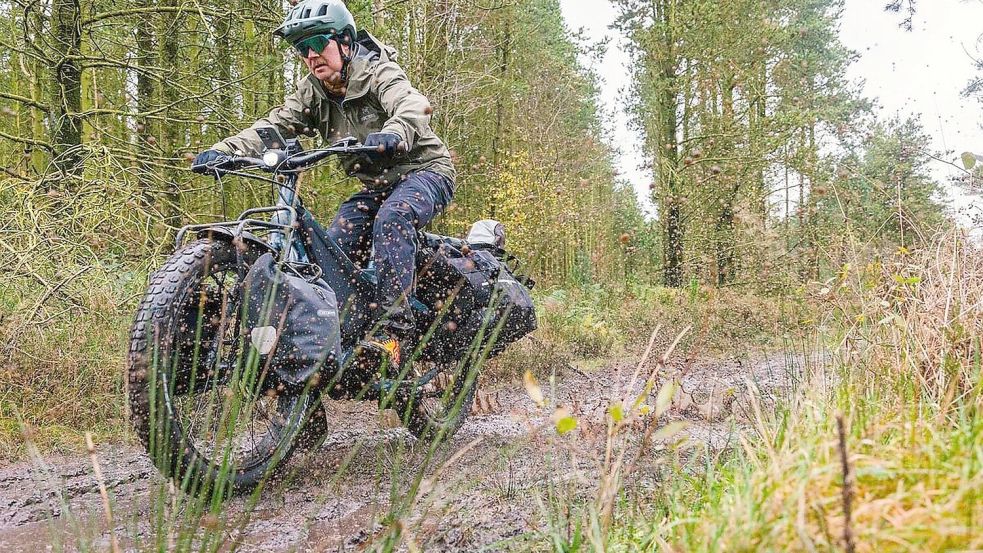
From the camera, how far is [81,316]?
511cm

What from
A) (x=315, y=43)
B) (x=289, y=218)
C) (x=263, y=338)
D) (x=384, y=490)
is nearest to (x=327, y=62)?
(x=315, y=43)

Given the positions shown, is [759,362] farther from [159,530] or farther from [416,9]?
[416,9]

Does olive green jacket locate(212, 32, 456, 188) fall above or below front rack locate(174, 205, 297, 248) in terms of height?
above

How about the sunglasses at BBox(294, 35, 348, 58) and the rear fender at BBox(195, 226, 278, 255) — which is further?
the sunglasses at BBox(294, 35, 348, 58)

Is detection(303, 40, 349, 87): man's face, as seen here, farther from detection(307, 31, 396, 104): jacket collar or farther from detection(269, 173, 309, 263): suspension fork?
detection(269, 173, 309, 263): suspension fork

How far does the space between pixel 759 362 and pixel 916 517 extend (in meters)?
6.45

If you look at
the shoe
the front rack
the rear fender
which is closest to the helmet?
the front rack

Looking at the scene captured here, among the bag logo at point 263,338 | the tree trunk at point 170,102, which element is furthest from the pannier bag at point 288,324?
the tree trunk at point 170,102

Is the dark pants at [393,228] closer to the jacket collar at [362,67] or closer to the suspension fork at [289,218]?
the suspension fork at [289,218]

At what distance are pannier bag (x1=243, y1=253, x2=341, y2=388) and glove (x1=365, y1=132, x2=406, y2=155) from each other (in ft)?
2.52

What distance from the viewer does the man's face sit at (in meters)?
3.89

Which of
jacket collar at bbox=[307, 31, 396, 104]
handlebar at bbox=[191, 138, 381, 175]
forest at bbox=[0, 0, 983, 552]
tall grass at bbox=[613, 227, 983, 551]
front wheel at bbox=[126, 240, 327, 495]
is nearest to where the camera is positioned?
tall grass at bbox=[613, 227, 983, 551]

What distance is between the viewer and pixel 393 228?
3.73 meters

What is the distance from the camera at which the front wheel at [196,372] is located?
2.72 metres
